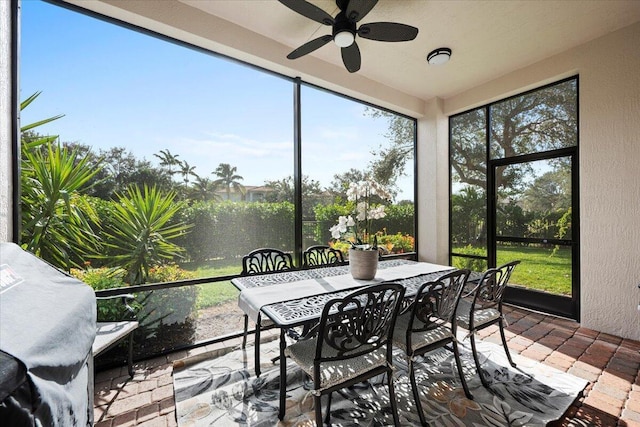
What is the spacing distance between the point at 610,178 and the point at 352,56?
297 centimetres

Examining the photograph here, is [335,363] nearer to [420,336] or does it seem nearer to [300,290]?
[300,290]

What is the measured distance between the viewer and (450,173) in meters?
4.52

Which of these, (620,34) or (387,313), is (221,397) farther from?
(620,34)

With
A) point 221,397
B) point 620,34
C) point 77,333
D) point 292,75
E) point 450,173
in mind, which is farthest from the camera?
point 450,173

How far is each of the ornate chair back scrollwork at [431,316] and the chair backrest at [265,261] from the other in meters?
1.25

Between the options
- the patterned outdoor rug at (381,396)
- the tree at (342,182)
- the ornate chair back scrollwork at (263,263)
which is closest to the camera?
the patterned outdoor rug at (381,396)

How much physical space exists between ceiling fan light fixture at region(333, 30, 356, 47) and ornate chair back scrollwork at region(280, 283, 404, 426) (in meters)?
1.94

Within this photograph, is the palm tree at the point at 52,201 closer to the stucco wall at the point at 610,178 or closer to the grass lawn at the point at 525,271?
the grass lawn at the point at 525,271

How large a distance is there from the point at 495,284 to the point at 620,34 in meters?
2.99

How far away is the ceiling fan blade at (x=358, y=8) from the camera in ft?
6.45

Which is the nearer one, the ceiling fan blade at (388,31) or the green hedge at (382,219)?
the ceiling fan blade at (388,31)

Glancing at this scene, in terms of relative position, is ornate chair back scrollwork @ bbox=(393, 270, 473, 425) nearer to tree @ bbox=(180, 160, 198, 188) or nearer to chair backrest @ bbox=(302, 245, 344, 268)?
chair backrest @ bbox=(302, 245, 344, 268)

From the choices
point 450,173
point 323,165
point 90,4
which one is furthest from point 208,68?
point 450,173

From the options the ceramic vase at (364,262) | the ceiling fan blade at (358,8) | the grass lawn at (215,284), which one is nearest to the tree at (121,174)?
the grass lawn at (215,284)
